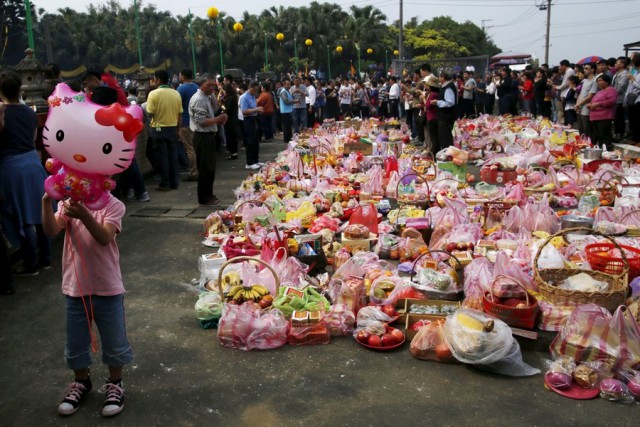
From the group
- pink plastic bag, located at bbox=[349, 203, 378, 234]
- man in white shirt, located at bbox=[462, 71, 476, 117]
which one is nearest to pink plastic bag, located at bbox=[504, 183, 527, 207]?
pink plastic bag, located at bbox=[349, 203, 378, 234]

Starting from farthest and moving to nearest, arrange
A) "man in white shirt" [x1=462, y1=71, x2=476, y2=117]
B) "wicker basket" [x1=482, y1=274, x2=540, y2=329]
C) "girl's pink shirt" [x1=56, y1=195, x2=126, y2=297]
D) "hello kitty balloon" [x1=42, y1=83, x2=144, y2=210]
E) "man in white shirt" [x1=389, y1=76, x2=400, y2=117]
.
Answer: "man in white shirt" [x1=389, y1=76, x2=400, y2=117] < "man in white shirt" [x1=462, y1=71, x2=476, y2=117] < "wicker basket" [x1=482, y1=274, x2=540, y2=329] < "girl's pink shirt" [x1=56, y1=195, x2=126, y2=297] < "hello kitty balloon" [x1=42, y1=83, x2=144, y2=210]

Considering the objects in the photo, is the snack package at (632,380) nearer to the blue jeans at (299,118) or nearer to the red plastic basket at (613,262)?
the red plastic basket at (613,262)

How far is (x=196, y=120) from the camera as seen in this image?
7676mm

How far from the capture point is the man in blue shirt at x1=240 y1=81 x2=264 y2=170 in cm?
1088

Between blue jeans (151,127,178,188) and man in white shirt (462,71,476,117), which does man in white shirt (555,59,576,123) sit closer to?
man in white shirt (462,71,476,117)

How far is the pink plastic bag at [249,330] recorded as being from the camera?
4.10m

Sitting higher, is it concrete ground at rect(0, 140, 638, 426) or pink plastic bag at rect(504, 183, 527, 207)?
pink plastic bag at rect(504, 183, 527, 207)

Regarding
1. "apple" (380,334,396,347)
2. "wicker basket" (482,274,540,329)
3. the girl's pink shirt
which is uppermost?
the girl's pink shirt

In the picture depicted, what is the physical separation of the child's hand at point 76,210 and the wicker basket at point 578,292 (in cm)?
329

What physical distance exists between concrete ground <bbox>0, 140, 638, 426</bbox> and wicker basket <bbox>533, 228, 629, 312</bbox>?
0.44 m

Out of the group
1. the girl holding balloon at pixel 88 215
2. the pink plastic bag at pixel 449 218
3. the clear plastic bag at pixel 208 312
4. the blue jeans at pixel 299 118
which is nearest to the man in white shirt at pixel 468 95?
the blue jeans at pixel 299 118

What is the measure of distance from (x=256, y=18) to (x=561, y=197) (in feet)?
178

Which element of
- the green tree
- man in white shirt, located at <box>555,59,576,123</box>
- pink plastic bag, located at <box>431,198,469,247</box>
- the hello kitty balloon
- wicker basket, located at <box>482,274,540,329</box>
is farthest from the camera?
the green tree

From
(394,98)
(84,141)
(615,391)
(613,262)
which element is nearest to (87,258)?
(84,141)
